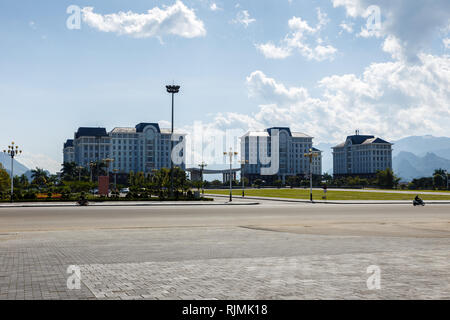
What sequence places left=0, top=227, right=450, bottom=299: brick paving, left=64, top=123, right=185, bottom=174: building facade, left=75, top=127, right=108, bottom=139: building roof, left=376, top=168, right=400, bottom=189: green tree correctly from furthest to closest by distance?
left=75, top=127, right=108, bottom=139: building roof
left=64, top=123, right=185, bottom=174: building facade
left=376, top=168, right=400, bottom=189: green tree
left=0, top=227, right=450, bottom=299: brick paving

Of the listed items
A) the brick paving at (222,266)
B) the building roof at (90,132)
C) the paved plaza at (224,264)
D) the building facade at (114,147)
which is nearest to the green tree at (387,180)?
the building facade at (114,147)

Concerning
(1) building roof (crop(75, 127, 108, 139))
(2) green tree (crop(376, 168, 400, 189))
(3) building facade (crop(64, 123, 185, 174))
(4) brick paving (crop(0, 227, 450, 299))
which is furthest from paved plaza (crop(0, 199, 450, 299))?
(1) building roof (crop(75, 127, 108, 139))

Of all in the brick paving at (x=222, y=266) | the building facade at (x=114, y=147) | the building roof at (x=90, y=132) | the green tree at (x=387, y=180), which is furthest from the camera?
the building roof at (x=90, y=132)

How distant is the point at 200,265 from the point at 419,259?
556 centimetres

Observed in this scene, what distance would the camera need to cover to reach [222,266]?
9.41 metres

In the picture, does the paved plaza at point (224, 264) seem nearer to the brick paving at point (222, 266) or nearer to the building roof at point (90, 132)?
the brick paving at point (222, 266)

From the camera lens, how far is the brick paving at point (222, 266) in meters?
7.03

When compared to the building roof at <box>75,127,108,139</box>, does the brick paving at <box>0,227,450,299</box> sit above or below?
below

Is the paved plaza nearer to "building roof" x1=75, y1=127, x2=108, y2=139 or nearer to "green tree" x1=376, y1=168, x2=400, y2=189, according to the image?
"green tree" x1=376, y1=168, x2=400, y2=189

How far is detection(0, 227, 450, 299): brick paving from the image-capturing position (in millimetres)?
7031

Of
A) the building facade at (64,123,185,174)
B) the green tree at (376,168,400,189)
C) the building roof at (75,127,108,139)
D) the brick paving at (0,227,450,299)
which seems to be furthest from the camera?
the building roof at (75,127,108,139)

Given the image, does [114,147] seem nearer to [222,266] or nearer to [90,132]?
[90,132]

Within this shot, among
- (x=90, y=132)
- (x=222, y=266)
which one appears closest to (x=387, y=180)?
(x=90, y=132)
